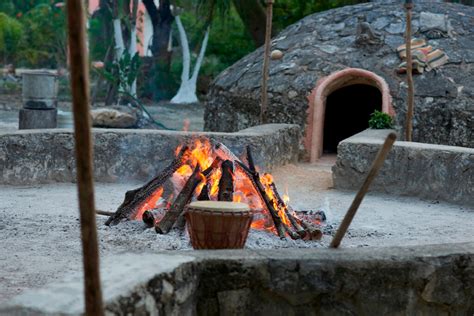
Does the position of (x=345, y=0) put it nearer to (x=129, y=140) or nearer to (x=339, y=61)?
(x=339, y=61)

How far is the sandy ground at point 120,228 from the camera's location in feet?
20.9

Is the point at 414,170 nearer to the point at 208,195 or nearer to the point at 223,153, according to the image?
the point at 223,153

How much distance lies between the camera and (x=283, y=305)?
4.80 meters

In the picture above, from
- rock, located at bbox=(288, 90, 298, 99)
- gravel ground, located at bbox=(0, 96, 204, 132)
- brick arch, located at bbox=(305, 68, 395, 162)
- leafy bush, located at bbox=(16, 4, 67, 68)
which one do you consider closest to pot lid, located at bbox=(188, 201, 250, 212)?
brick arch, located at bbox=(305, 68, 395, 162)

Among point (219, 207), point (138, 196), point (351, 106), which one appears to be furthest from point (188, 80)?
point (219, 207)

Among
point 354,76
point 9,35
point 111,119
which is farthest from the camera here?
point 9,35

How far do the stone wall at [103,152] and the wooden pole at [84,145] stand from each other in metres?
6.65

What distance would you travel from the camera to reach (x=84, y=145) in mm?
3357

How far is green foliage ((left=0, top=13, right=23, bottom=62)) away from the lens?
118 feet

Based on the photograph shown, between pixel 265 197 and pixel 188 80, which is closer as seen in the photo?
pixel 265 197

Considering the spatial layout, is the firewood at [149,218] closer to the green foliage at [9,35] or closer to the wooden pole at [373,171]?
the wooden pole at [373,171]

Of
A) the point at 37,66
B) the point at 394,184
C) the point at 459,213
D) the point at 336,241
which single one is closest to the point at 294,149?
the point at 394,184

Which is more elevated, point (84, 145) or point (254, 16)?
point (254, 16)

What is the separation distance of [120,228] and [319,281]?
3069 millimetres
